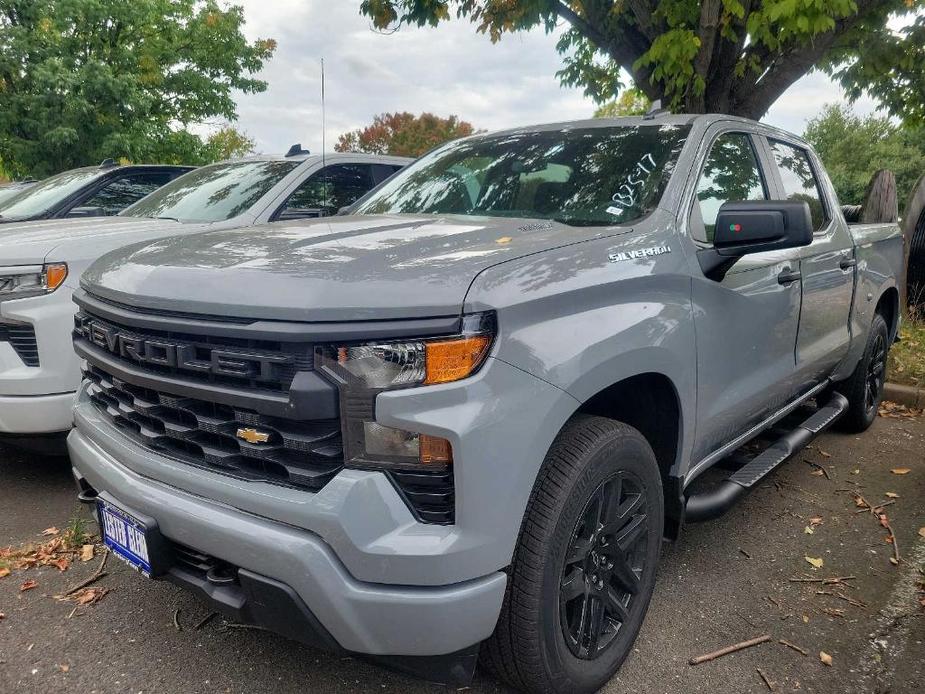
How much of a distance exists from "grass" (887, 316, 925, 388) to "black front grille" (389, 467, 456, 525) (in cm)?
559

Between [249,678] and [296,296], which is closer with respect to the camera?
[296,296]

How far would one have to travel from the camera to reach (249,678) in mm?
2334

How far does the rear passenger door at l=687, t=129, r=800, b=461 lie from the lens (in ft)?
8.66

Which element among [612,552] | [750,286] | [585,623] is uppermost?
[750,286]

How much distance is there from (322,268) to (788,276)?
2255 millimetres

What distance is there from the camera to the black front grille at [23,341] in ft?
11.1

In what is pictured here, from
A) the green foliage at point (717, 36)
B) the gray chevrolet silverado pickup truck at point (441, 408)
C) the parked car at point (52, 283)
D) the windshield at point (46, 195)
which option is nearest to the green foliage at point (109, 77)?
the windshield at point (46, 195)

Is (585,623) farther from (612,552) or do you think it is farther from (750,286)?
(750,286)

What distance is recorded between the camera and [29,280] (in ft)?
11.2

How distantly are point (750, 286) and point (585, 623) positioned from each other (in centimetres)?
150

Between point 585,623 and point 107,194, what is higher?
point 107,194

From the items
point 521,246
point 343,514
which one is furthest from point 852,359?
point 343,514

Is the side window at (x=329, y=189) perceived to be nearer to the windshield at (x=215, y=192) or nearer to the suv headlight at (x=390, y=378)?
the windshield at (x=215, y=192)

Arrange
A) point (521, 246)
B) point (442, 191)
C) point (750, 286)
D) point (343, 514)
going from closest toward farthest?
1. point (343, 514)
2. point (521, 246)
3. point (750, 286)
4. point (442, 191)
